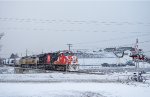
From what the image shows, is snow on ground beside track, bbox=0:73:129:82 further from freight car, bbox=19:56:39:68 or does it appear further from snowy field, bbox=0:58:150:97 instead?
freight car, bbox=19:56:39:68

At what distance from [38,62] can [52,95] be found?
37.9m

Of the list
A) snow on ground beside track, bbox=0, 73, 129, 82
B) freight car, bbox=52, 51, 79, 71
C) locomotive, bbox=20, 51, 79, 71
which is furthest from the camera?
locomotive, bbox=20, 51, 79, 71

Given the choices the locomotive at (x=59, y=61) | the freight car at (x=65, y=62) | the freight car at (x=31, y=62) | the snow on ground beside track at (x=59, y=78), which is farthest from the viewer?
the freight car at (x=31, y=62)

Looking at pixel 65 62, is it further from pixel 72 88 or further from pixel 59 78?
pixel 72 88

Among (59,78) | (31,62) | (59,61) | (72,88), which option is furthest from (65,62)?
(72,88)

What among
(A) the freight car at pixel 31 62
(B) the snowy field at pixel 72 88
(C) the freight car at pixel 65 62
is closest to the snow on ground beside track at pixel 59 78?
(B) the snowy field at pixel 72 88

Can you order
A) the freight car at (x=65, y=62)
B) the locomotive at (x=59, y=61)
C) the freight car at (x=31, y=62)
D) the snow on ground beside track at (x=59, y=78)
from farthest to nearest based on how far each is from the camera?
the freight car at (x=31, y=62)
the locomotive at (x=59, y=61)
the freight car at (x=65, y=62)
the snow on ground beside track at (x=59, y=78)

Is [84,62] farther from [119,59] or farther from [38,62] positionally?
[38,62]

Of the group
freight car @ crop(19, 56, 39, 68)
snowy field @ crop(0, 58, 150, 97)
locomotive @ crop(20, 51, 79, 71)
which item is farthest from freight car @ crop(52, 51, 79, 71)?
snowy field @ crop(0, 58, 150, 97)

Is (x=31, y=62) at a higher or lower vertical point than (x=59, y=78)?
higher

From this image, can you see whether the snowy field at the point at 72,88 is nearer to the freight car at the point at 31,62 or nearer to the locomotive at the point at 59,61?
the locomotive at the point at 59,61

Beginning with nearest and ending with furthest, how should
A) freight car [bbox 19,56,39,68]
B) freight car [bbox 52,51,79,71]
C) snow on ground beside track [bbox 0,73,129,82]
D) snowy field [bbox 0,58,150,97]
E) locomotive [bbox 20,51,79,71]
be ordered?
snowy field [bbox 0,58,150,97] → snow on ground beside track [bbox 0,73,129,82] → freight car [bbox 52,51,79,71] → locomotive [bbox 20,51,79,71] → freight car [bbox 19,56,39,68]

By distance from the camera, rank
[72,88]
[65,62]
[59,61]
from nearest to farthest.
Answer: [72,88], [65,62], [59,61]

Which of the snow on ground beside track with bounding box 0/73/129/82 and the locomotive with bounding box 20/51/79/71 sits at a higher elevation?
the locomotive with bounding box 20/51/79/71
